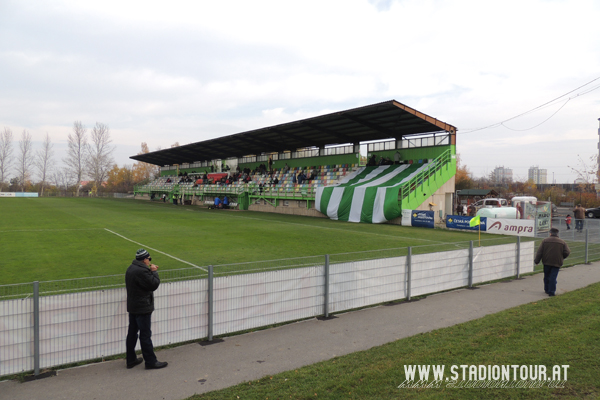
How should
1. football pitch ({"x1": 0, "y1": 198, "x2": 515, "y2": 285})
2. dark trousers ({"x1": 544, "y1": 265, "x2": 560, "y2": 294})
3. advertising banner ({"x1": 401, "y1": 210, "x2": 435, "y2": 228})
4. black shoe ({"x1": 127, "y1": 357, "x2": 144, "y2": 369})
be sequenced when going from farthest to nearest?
1. advertising banner ({"x1": 401, "y1": 210, "x2": 435, "y2": 228})
2. football pitch ({"x1": 0, "y1": 198, "x2": 515, "y2": 285})
3. dark trousers ({"x1": 544, "y1": 265, "x2": 560, "y2": 294})
4. black shoe ({"x1": 127, "y1": 357, "x2": 144, "y2": 369})

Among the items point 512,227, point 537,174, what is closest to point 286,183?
point 512,227

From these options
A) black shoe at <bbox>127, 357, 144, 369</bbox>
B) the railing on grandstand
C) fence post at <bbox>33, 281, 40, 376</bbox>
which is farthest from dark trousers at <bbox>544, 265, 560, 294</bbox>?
the railing on grandstand

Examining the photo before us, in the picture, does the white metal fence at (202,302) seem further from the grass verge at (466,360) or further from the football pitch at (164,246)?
the grass verge at (466,360)

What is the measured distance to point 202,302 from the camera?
621cm

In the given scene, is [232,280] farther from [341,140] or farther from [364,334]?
[341,140]

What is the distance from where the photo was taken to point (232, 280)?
645 centimetres

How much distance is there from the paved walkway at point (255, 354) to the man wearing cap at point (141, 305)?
0.62 feet

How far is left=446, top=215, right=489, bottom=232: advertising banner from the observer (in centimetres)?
2335

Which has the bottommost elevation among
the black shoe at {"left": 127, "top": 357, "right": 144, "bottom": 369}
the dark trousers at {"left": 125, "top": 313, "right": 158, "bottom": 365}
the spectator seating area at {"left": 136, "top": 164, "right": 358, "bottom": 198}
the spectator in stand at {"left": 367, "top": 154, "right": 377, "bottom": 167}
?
the black shoe at {"left": 127, "top": 357, "right": 144, "bottom": 369}

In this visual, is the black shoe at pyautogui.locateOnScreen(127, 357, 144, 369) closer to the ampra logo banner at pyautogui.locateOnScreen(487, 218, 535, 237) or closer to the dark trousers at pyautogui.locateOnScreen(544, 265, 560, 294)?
the dark trousers at pyautogui.locateOnScreen(544, 265, 560, 294)

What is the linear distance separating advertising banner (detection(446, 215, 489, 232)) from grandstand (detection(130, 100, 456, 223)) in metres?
Result: 2.95

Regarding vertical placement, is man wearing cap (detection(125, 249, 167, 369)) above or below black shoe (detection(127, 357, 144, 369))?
above

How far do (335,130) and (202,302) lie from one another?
3544cm

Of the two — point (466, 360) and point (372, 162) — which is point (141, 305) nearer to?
point (466, 360)
